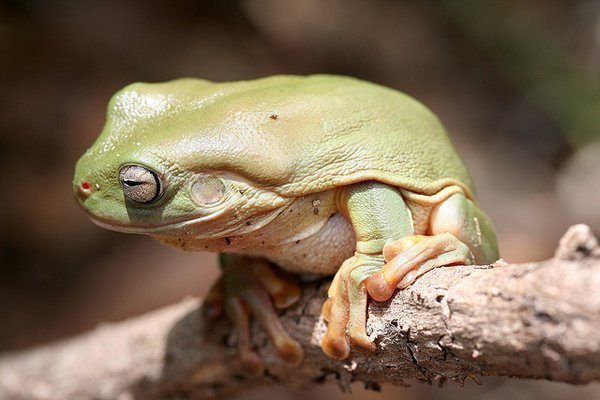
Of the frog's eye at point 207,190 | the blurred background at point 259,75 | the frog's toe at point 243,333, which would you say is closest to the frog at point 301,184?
the frog's eye at point 207,190

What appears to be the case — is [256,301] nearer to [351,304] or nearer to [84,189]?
[351,304]

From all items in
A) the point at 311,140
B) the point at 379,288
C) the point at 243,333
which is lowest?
the point at 243,333

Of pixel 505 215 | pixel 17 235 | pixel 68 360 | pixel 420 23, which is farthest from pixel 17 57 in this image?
pixel 505 215

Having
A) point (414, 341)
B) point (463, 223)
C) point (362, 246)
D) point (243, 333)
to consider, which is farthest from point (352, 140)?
point (243, 333)

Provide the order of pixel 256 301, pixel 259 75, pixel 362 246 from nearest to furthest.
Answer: pixel 362 246, pixel 256 301, pixel 259 75

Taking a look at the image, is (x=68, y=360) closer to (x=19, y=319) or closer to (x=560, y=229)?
(x=19, y=319)

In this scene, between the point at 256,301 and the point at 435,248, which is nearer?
the point at 435,248

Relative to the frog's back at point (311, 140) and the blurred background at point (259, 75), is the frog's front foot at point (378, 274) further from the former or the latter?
the blurred background at point (259, 75)
